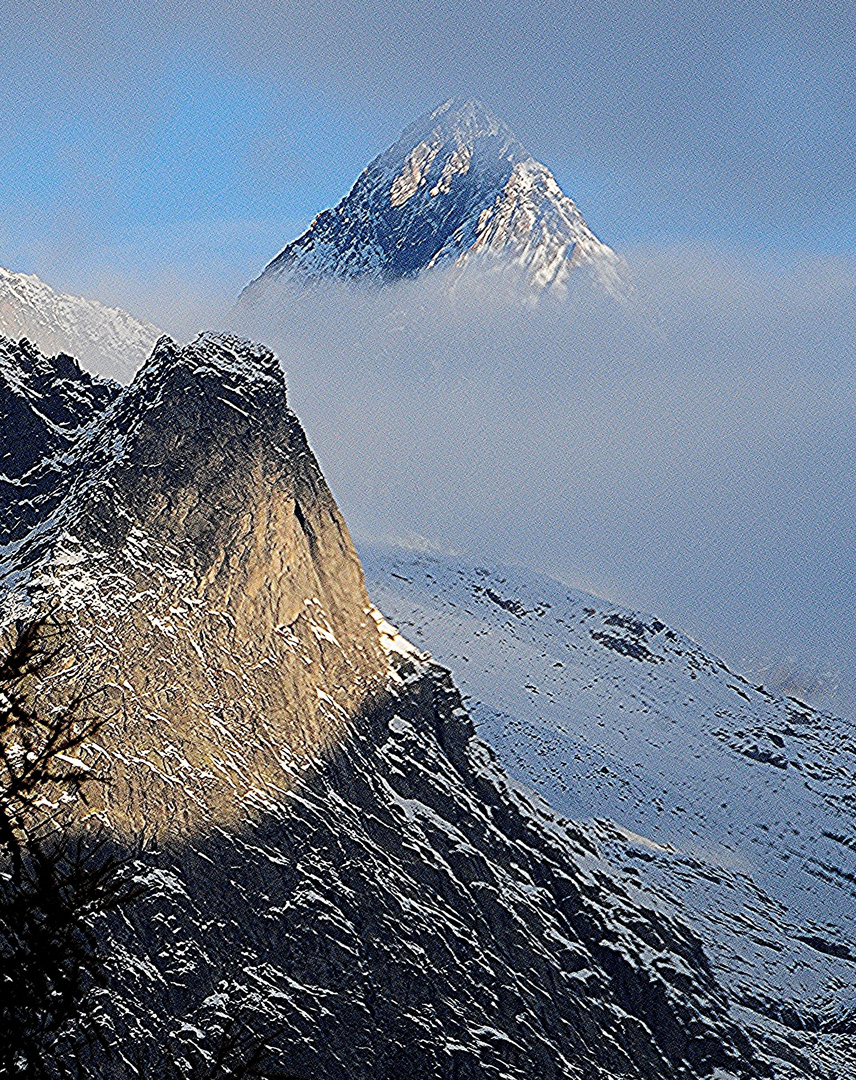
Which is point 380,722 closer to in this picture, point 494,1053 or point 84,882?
point 494,1053

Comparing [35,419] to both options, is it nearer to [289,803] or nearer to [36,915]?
[289,803]

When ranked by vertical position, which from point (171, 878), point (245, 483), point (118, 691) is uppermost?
point (245, 483)

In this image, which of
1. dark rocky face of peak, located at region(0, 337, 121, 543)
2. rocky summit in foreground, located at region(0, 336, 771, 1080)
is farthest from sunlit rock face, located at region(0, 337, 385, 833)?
dark rocky face of peak, located at region(0, 337, 121, 543)

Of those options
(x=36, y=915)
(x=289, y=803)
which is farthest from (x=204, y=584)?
(x=36, y=915)

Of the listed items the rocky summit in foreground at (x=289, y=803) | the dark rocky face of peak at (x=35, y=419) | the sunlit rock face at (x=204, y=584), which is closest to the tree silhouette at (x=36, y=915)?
the rocky summit in foreground at (x=289, y=803)

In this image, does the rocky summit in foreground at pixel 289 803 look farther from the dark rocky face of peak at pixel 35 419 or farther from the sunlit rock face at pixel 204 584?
the dark rocky face of peak at pixel 35 419

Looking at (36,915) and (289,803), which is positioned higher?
(289,803)

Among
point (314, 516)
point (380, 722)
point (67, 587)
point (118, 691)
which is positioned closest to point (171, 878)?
point (118, 691)

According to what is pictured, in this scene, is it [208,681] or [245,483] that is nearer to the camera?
[208,681]
